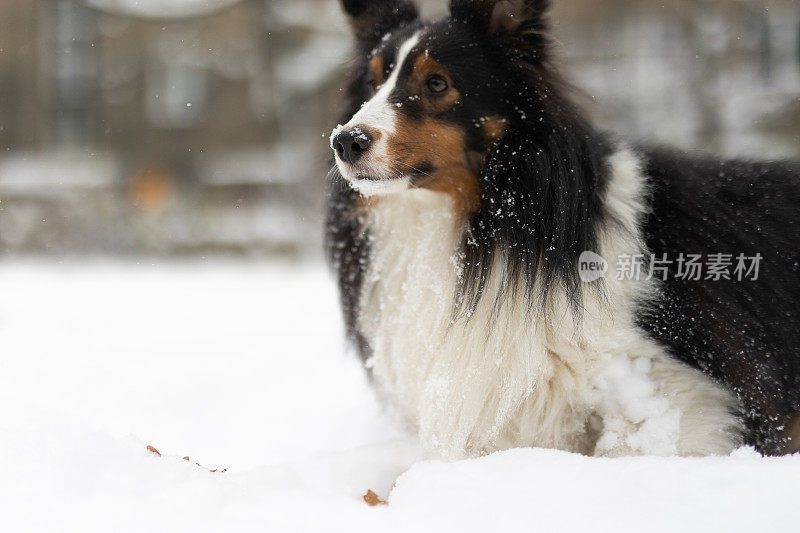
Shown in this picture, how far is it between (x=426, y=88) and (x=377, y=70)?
0.99ft

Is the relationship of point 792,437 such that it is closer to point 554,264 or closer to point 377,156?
point 554,264

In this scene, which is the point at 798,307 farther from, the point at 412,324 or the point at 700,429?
the point at 412,324

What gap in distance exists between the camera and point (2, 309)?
6910mm

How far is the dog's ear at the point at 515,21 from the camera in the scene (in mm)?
2508

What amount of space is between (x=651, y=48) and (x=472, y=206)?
9217 millimetres

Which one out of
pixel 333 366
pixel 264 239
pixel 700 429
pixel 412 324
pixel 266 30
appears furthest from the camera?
pixel 266 30

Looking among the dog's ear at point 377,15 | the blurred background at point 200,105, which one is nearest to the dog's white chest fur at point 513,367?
the dog's ear at point 377,15

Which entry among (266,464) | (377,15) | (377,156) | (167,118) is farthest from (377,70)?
(167,118)

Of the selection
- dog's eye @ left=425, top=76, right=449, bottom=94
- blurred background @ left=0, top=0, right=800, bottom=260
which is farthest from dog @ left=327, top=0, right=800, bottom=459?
blurred background @ left=0, top=0, right=800, bottom=260

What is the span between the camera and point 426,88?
2547 mm

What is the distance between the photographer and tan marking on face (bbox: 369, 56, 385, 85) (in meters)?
2.73

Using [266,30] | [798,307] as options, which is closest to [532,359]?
[798,307]

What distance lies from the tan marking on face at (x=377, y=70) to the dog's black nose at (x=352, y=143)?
0.48m
